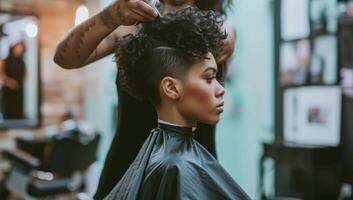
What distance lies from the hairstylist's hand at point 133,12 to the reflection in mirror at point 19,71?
4362 millimetres

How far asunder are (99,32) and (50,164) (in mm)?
3238

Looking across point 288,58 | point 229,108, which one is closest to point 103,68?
point 229,108

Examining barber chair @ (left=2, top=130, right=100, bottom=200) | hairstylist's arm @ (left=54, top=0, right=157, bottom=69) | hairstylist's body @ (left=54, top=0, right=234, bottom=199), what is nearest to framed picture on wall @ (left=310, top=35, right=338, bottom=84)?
barber chair @ (left=2, top=130, right=100, bottom=200)

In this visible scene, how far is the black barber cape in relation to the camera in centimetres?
77

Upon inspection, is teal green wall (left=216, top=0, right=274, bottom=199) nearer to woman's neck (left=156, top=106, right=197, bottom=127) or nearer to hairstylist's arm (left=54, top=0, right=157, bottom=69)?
hairstylist's arm (left=54, top=0, right=157, bottom=69)

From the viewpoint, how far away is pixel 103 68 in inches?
219

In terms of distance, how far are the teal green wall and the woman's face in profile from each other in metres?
3.85

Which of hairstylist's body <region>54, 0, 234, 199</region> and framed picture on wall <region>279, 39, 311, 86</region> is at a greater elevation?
framed picture on wall <region>279, 39, 311, 86</region>

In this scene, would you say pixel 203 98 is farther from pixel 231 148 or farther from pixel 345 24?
pixel 231 148

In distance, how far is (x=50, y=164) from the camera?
12.9 ft

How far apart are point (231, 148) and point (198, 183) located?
13.8ft

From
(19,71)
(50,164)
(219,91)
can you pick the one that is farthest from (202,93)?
(19,71)

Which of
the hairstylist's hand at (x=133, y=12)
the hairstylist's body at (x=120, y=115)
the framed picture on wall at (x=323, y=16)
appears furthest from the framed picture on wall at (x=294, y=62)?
the hairstylist's hand at (x=133, y=12)

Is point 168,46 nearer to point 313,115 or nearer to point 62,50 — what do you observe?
point 62,50
